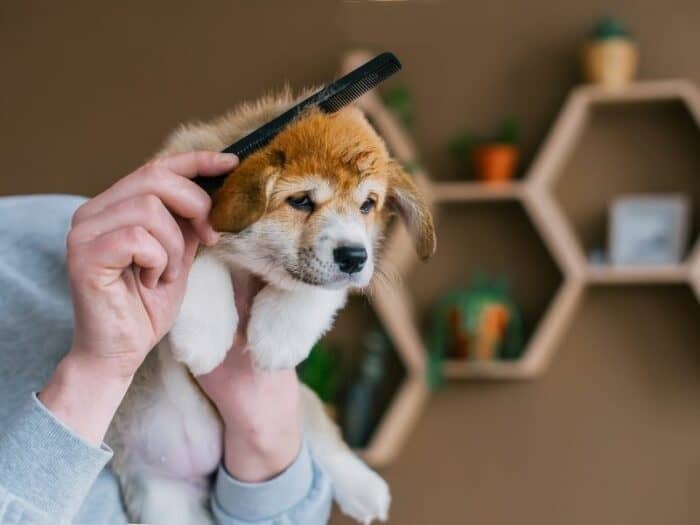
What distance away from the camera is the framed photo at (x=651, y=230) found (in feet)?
8.41

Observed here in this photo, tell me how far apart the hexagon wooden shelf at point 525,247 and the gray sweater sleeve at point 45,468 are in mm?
1939

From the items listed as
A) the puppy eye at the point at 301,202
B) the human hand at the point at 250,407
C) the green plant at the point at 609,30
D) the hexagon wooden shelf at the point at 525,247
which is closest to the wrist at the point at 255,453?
the human hand at the point at 250,407

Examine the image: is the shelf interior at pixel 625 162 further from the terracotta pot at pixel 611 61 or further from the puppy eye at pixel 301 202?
the puppy eye at pixel 301 202

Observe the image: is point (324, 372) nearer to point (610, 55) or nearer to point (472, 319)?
point (472, 319)

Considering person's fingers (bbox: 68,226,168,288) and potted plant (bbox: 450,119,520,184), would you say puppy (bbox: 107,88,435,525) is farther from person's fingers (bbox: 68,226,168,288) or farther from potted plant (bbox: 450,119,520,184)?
potted plant (bbox: 450,119,520,184)

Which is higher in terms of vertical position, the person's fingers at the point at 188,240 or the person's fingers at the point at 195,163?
the person's fingers at the point at 195,163

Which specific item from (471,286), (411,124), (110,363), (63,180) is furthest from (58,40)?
(110,363)

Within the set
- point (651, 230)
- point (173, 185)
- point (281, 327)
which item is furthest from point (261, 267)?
point (651, 230)

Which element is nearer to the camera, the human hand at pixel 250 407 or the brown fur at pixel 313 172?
the brown fur at pixel 313 172

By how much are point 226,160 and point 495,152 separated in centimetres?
215

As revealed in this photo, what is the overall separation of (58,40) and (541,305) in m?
1.70

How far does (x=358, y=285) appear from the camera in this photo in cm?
64

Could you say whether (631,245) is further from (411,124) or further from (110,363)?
(110,363)

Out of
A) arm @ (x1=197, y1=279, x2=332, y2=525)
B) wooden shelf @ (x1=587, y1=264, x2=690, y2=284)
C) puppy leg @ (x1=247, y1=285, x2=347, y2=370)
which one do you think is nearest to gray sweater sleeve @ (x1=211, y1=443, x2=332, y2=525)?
arm @ (x1=197, y1=279, x2=332, y2=525)
